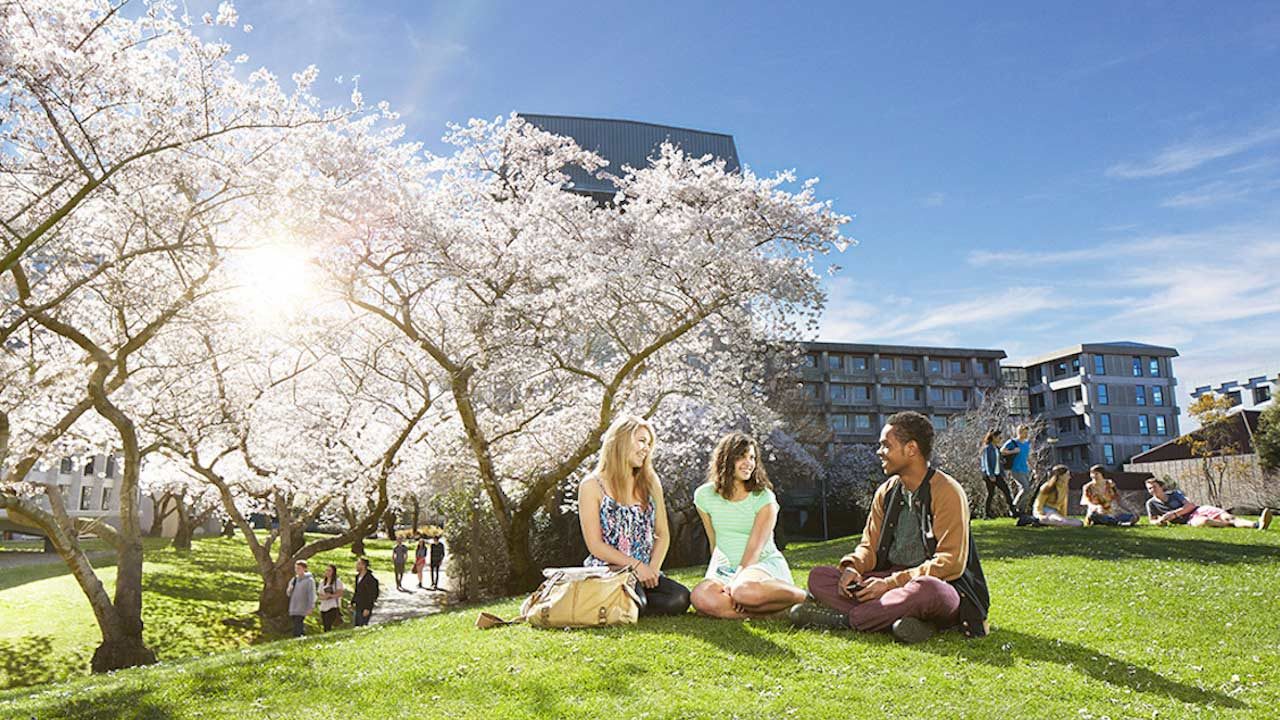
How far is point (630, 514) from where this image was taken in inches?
→ 312

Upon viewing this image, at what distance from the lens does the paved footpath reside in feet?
83.5

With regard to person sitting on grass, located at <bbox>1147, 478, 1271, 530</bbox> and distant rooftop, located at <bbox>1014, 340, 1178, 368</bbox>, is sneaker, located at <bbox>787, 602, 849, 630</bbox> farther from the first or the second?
distant rooftop, located at <bbox>1014, 340, 1178, 368</bbox>

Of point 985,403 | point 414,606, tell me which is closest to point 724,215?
point 414,606

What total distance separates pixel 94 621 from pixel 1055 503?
24.2m

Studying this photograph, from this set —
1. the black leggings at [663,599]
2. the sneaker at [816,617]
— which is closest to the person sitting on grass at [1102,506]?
the sneaker at [816,617]

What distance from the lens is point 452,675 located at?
6.56m

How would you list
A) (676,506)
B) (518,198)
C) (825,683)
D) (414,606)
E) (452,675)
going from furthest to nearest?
(676,506)
(414,606)
(518,198)
(452,675)
(825,683)

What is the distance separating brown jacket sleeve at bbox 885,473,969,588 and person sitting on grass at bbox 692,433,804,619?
1.37m

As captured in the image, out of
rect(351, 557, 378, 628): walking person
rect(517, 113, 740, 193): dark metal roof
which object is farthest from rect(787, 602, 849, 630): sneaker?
rect(517, 113, 740, 193): dark metal roof

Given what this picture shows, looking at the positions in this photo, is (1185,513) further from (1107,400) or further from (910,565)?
(1107,400)

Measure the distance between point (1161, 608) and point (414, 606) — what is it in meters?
24.3

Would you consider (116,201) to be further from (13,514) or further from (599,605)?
(599,605)

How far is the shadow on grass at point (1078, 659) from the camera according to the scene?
18.7 ft

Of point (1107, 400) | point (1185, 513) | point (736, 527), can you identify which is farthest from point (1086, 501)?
point (1107, 400)
